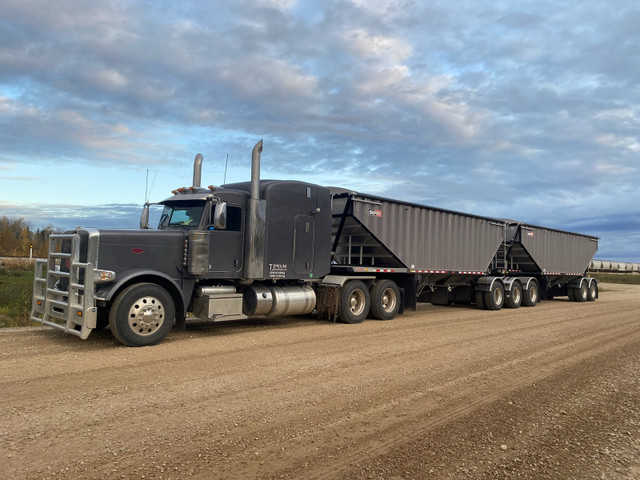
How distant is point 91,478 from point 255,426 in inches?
59.0

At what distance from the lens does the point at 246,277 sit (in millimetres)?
9875

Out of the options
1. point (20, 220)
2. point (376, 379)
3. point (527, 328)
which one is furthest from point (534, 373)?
point (20, 220)

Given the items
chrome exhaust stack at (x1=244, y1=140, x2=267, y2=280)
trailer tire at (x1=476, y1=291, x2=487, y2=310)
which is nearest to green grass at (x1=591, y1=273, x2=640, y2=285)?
trailer tire at (x1=476, y1=291, x2=487, y2=310)

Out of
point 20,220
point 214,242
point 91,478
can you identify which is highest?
point 20,220

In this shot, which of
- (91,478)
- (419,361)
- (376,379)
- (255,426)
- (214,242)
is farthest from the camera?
(214,242)

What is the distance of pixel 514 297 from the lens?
18359 mm

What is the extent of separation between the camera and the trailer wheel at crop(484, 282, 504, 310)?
17.0 m

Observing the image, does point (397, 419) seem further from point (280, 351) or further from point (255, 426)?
point (280, 351)

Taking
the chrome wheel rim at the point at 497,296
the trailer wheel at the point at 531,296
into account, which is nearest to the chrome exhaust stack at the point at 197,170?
the chrome wheel rim at the point at 497,296

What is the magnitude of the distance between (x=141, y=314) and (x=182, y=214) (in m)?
2.31

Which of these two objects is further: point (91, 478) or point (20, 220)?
point (20, 220)

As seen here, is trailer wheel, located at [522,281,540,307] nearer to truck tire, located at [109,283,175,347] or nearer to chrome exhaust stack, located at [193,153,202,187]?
chrome exhaust stack, located at [193,153,202,187]

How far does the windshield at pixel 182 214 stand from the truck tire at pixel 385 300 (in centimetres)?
544

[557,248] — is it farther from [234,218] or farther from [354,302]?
[234,218]
